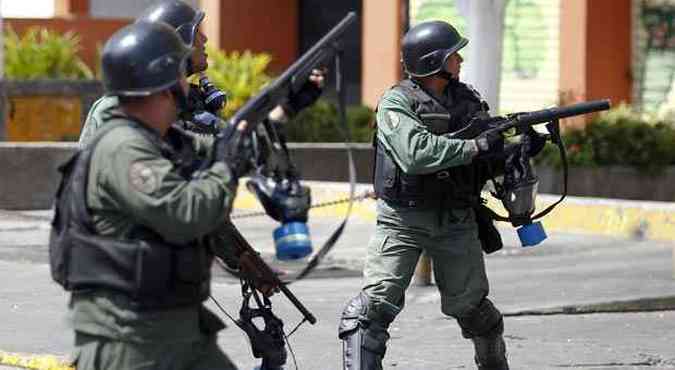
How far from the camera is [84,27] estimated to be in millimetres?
25406

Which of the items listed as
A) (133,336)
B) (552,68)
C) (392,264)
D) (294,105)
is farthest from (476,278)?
(552,68)

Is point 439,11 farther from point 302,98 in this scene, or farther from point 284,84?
point 284,84

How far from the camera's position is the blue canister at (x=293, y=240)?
15.4ft

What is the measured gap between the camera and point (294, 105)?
4965 millimetres

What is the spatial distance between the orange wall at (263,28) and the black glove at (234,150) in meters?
18.7

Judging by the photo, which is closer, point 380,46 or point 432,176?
point 432,176

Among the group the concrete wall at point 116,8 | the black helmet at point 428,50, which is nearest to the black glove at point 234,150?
the black helmet at point 428,50

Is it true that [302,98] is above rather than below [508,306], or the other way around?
above

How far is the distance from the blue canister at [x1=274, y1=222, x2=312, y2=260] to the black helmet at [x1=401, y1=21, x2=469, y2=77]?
2.17 meters

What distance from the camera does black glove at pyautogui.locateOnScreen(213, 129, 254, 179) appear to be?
4.55m

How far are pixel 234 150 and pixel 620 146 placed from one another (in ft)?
41.1

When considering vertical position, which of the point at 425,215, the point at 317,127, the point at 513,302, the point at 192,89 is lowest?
the point at 513,302

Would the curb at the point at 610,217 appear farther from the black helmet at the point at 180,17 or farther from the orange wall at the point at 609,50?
the black helmet at the point at 180,17

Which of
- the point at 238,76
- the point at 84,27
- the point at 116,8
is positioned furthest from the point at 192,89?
the point at 116,8
